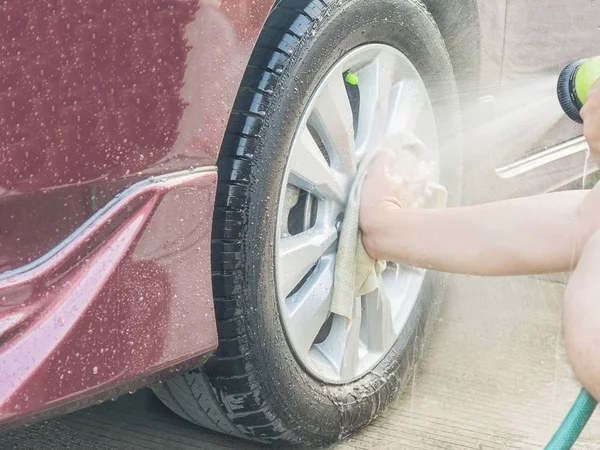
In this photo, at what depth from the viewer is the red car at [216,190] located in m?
1.17

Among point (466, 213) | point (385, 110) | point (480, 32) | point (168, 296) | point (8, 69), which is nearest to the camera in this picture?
point (8, 69)

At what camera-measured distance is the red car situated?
1.17 meters

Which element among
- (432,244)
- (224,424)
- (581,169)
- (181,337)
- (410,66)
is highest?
(410,66)

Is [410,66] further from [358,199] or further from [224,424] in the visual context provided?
[224,424]

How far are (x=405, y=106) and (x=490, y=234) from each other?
1.61 feet

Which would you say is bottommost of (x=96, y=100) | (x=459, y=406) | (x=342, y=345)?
(x=459, y=406)

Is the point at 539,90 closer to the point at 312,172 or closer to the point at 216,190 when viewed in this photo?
the point at 312,172

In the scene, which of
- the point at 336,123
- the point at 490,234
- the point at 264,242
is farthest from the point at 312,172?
the point at 490,234

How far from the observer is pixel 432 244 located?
75.7 inches

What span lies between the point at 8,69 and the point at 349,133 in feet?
3.16

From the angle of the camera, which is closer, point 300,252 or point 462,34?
point 300,252

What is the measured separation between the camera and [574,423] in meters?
1.27

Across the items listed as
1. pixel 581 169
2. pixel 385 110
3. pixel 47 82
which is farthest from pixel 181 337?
pixel 581 169

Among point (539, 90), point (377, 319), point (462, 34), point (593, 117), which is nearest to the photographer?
point (593, 117)
